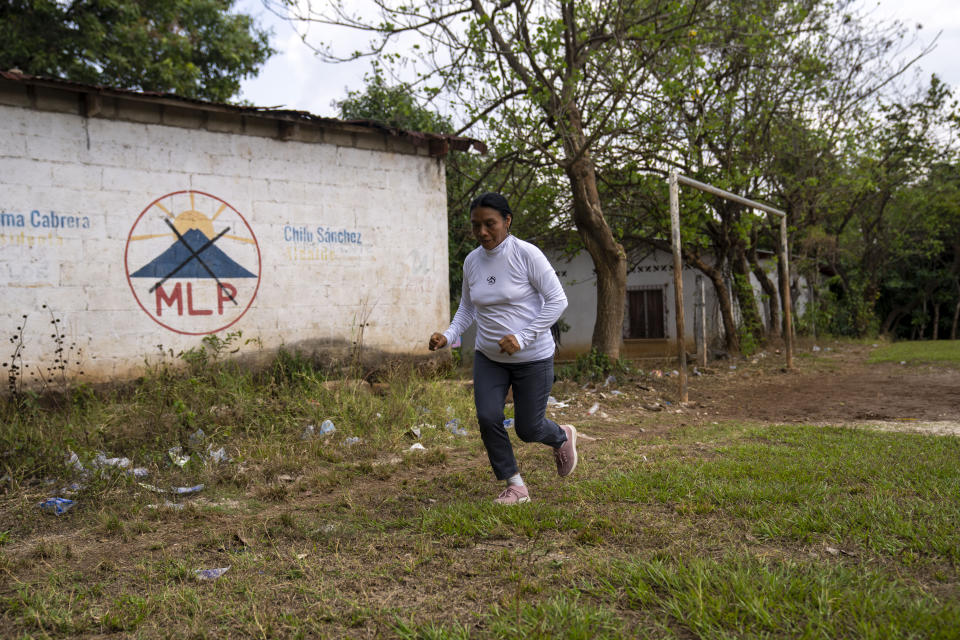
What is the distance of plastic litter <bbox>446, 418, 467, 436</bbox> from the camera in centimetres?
664

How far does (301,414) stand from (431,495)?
8.26 ft

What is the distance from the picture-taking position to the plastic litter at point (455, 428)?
664 cm

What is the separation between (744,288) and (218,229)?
1163 cm

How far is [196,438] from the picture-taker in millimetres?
5664

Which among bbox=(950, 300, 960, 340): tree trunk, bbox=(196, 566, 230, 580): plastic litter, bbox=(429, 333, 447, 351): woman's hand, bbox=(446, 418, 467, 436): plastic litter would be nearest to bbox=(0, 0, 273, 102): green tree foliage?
bbox=(446, 418, 467, 436): plastic litter

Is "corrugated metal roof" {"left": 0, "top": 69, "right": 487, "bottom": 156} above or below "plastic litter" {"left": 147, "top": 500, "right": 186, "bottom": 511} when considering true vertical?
above

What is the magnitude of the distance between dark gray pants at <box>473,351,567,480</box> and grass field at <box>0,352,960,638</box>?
32 centimetres

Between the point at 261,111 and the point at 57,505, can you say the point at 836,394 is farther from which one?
the point at 57,505

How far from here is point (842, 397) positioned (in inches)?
355

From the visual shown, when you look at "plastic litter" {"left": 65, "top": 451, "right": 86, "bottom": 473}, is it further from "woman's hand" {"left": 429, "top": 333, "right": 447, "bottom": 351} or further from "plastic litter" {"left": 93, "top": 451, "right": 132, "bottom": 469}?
"woman's hand" {"left": 429, "top": 333, "right": 447, "bottom": 351}

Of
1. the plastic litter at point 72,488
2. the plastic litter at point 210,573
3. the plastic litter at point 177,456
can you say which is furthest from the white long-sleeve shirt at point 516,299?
the plastic litter at point 72,488

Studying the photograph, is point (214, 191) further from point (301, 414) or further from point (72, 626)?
point (72, 626)

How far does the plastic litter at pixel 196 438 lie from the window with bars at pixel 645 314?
49.8 ft

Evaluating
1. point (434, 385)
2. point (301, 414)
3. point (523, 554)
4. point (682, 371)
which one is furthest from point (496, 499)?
point (682, 371)
